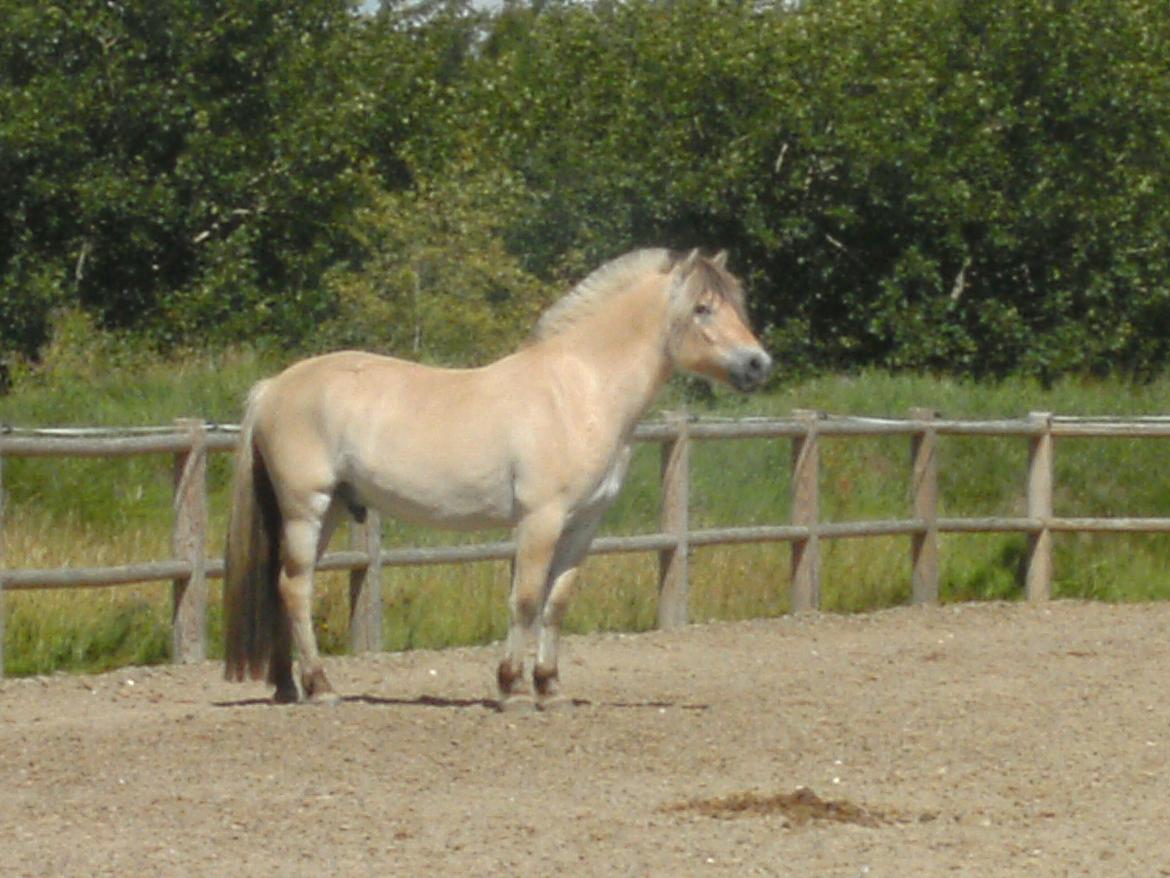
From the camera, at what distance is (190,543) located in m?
10.8

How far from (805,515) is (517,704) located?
17.1 ft

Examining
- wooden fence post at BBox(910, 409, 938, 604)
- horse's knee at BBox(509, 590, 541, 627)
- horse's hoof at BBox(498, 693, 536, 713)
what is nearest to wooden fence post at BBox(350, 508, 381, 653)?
horse's knee at BBox(509, 590, 541, 627)

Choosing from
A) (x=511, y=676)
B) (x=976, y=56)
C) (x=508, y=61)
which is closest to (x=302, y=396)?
(x=511, y=676)

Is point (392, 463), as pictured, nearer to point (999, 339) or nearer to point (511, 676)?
point (511, 676)

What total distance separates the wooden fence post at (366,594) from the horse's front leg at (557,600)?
7.95ft

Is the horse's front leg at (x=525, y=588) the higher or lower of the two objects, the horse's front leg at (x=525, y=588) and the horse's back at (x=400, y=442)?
the lower

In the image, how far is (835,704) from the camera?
9.52m

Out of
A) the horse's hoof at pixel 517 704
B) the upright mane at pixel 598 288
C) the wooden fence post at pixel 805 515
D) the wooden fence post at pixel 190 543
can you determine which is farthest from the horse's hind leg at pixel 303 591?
the wooden fence post at pixel 805 515

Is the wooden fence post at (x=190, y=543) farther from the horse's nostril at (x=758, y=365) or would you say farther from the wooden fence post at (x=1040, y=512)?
the wooden fence post at (x=1040, y=512)

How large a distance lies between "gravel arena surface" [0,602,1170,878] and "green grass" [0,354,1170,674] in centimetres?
89

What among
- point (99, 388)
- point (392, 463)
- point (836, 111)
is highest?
point (836, 111)

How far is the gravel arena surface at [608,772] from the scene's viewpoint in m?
6.16

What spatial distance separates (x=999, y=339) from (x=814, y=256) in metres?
2.42

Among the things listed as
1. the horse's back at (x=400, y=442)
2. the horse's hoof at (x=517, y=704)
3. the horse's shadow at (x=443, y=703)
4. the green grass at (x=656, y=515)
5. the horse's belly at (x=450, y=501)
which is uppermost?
the horse's back at (x=400, y=442)
